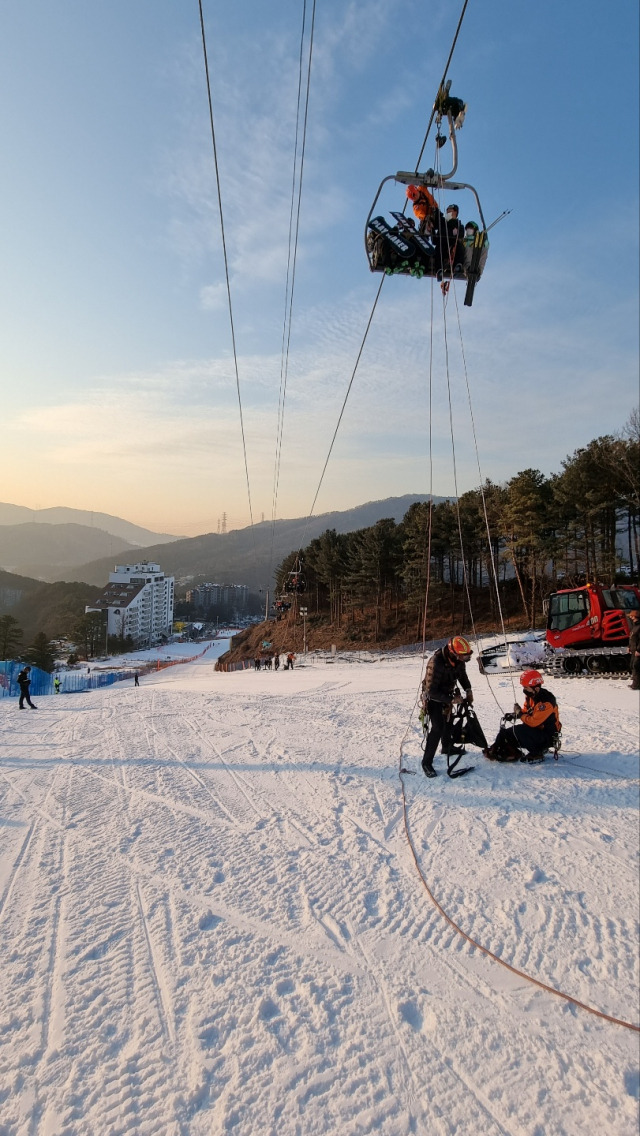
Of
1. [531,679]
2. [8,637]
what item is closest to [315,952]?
[531,679]

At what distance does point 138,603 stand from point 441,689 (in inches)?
4296

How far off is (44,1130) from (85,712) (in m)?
10.9

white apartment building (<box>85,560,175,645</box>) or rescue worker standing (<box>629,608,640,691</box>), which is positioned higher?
white apartment building (<box>85,560,175,645</box>)

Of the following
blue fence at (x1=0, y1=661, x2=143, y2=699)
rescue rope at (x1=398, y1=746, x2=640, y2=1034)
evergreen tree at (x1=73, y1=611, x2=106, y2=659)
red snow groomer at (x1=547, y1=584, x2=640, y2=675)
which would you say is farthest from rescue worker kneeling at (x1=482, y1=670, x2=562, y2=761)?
evergreen tree at (x1=73, y1=611, x2=106, y2=659)

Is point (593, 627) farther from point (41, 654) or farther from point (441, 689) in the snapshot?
point (41, 654)

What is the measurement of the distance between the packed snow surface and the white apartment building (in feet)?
304

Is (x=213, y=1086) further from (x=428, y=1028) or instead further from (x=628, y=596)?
(x=628, y=596)

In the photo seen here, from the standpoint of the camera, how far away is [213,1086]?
2.39 metres

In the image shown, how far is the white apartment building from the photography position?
96.5 m

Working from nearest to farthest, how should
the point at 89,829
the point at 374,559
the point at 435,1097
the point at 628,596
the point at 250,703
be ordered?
the point at 435,1097 < the point at 89,829 < the point at 250,703 < the point at 628,596 < the point at 374,559

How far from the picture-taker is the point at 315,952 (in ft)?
10.7

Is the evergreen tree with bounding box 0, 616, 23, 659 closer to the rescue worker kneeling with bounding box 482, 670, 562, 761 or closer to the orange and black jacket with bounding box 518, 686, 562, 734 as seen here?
the rescue worker kneeling with bounding box 482, 670, 562, 761

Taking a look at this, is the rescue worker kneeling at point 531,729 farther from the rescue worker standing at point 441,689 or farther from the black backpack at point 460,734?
the rescue worker standing at point 441,689

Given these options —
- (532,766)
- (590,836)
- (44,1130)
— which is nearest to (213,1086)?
(44,1130)
